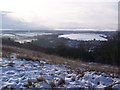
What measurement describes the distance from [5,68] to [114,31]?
7.00 ft

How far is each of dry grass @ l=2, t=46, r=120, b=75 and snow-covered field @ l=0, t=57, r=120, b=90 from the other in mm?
77

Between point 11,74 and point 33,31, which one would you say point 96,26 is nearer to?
point 33,31

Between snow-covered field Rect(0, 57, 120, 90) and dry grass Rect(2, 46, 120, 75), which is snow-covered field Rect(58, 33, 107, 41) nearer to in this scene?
dry grass Rect(2, 46, 120, 75)

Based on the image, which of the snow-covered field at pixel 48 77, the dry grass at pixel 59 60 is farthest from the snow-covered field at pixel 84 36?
the snow-covered field at pixel 48 77

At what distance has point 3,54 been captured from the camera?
10.2 m

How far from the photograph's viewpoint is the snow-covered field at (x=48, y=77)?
10.1 m

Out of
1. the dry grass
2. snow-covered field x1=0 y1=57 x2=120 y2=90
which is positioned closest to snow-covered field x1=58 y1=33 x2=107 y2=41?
the dry grass

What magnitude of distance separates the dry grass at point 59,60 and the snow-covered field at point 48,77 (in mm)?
77

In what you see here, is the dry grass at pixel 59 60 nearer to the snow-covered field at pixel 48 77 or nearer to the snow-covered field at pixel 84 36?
the snow-covered field at pixel 48 77

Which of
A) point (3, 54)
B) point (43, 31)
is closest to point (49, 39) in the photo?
point (43, 31)

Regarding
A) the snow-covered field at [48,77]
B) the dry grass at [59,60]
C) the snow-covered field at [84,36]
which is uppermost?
the snow-covered field at [84,36]

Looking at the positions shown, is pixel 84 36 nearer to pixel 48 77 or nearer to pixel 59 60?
pixel 59 60

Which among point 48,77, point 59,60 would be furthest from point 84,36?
point 48,77

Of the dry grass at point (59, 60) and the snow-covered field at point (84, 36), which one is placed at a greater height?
the snow-covered field at point (84, 36)
